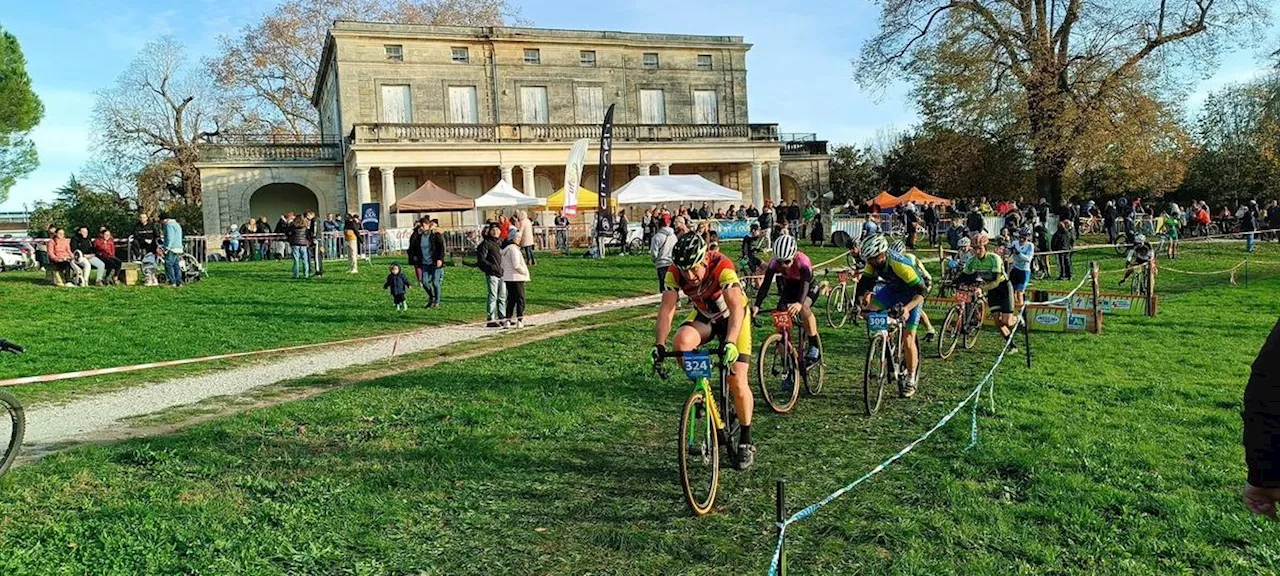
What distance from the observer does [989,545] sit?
5.15 metres

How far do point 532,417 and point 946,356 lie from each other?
6127 millimetres

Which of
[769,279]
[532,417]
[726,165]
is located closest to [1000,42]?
[726,165]

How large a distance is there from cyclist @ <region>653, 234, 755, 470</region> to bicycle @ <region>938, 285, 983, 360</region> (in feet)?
19.3

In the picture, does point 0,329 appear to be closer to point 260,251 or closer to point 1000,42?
point 260,251

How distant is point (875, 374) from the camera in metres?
8.55

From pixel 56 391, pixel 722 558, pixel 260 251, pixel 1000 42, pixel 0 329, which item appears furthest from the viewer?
pixel 1000 42

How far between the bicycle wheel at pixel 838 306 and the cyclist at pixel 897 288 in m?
5.56

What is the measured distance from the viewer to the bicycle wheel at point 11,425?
20.8ft

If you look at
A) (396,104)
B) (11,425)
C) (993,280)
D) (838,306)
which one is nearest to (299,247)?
(838,306)

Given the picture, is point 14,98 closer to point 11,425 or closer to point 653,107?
point 653,107

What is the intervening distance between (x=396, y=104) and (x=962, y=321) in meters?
35.1

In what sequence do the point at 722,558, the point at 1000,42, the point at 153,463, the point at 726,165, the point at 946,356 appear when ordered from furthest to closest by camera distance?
the point at 726,165 → the point at 1000,42 → the point at 946,356 → the point at 153,463 → the point at 722,558

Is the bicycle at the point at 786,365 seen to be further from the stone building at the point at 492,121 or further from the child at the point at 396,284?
the stone building at the point at 492,121

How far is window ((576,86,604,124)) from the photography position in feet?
147
